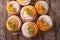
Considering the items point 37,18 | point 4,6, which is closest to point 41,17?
point 37,18

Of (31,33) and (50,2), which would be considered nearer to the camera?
(31,33)

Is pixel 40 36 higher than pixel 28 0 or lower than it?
lower

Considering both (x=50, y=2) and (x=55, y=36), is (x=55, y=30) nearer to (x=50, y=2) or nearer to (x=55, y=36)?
(x=55, y=36)

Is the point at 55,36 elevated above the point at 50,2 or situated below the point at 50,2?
below

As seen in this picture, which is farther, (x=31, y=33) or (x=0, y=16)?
(x=0, y=16)

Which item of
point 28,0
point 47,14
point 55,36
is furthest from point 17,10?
point 55,36

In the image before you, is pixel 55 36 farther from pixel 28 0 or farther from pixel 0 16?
pixel 0 16

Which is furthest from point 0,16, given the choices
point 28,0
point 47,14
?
point 47,14

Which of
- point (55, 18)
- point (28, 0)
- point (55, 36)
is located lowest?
point (55, 36)
